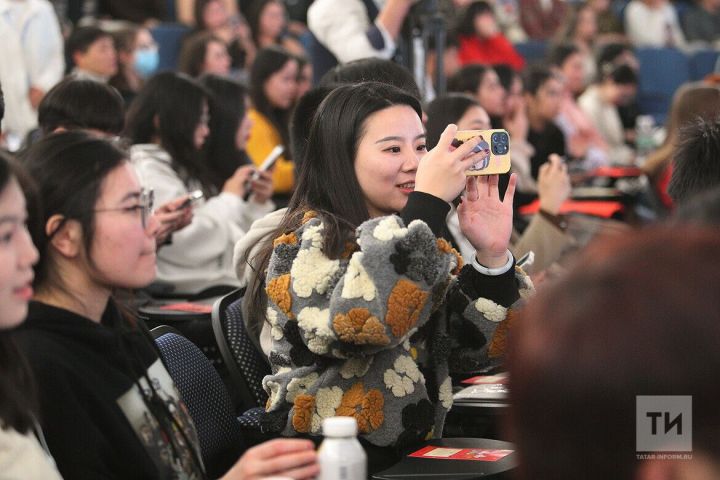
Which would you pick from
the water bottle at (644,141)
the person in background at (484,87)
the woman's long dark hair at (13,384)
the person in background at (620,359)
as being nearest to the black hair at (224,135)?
the person in background at (484,87)

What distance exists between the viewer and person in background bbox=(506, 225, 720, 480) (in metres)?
0.81

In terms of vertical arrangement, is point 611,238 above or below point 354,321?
above

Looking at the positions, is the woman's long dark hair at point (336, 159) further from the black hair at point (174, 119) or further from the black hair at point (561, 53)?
the black hair at point (561, 53)

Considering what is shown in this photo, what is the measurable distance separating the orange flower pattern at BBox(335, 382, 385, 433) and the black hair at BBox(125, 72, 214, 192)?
2042 mm

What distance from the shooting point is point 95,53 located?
5.66 m

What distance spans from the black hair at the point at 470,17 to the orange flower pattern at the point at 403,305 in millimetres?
6076

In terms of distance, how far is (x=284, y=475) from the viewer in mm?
1450

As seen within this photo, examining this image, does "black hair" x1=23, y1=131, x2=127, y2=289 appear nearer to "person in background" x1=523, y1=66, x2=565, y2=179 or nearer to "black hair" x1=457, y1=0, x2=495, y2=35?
"person in background" x1=523, y1=66, x2=565, y2=179

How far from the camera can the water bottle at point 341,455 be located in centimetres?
139

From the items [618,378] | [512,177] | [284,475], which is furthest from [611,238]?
[512,177]

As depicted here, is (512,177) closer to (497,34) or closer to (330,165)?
(330,165)

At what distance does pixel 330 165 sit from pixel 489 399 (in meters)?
0.59

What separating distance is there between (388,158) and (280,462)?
0.91m

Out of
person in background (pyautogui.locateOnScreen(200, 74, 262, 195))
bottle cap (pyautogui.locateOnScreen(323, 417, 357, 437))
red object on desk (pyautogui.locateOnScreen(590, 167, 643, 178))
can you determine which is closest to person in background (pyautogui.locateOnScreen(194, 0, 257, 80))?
red object on desk (pyautogui.locateOnScreen(590, 167, 643, 178))
